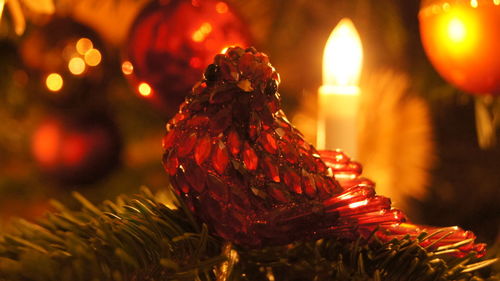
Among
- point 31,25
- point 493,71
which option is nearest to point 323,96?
point 493,71

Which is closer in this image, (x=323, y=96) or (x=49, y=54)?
(x=323, y=96)

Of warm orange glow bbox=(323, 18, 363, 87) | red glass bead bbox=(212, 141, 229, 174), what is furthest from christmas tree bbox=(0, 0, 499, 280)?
warm orange glow bbox=(323, 18, 363, 87)

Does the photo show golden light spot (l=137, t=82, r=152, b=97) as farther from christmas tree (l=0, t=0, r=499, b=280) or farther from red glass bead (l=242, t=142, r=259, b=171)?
red glass bead (l=242, t=142, r=259, b=171)

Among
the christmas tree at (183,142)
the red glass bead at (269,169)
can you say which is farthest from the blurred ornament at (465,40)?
the red glass bead at (269,169)

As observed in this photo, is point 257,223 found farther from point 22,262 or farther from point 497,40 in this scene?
point 497,40

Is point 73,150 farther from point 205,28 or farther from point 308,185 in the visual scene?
point 308,185

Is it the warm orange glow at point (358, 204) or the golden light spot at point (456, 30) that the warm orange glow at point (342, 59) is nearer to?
the golden light spot at point (456, 30)
